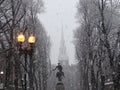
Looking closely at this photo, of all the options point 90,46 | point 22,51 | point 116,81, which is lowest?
point 116,81

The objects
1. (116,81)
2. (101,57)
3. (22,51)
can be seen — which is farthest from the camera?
(101,57)

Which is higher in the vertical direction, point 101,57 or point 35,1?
point 35,1

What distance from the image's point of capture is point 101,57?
120ft

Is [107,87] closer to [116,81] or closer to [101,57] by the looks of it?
[101,57]

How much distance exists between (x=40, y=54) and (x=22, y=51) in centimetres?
3154

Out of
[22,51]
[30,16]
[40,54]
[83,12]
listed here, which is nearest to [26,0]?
[30,16]

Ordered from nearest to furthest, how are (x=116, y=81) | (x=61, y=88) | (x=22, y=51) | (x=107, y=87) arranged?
(x=22, y=51) < (x=116, y=81) < (x=61, y=88) < (x=107, y=87)

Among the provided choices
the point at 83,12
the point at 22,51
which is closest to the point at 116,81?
the point at 22,51

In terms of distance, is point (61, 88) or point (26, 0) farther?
point (61, 88)

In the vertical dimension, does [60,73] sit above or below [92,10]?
below

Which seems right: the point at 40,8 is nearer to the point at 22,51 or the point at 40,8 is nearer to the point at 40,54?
the point at 40,54

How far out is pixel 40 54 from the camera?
53188mm

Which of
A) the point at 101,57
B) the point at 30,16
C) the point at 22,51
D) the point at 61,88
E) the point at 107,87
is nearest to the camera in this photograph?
the point at 22,51

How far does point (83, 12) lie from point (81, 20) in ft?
10.5
